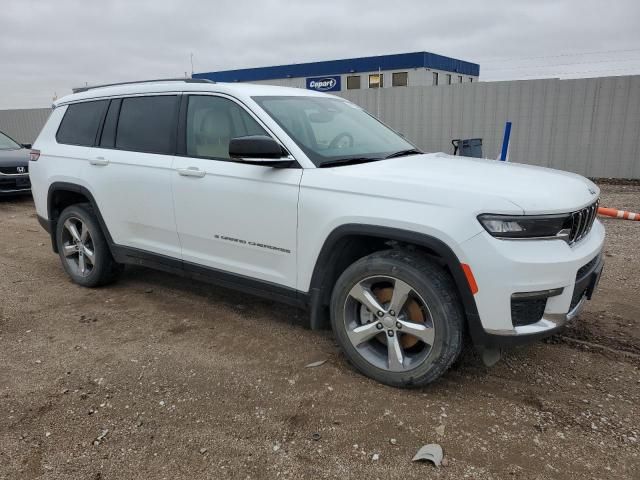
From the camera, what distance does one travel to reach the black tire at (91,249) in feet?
15.7

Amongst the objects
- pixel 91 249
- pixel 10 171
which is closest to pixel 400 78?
pixel 10 171

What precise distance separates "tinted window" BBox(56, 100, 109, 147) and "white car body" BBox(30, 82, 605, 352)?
0.10 meters

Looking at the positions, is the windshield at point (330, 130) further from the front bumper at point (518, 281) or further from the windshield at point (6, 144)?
the windshield at point (6, 144)

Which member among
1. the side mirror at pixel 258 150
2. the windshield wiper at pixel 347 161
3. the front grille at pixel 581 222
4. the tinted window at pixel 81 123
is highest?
the tinted window at pixel 81 123

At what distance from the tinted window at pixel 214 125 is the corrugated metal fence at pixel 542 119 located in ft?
33.7

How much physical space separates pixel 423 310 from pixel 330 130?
Result: 155cm

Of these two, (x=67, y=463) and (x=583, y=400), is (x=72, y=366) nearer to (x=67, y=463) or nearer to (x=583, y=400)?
(x=67, y=463)

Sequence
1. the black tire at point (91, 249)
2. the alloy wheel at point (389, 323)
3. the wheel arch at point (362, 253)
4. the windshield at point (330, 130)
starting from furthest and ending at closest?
the black tire at point (91, 249)
the windshield at point (330, 130)
the alloy wheel at point (389, 323)
the wheel arch at point (362, 253)

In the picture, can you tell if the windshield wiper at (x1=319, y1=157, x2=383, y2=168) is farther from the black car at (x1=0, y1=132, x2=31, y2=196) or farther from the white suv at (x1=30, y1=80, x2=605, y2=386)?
the black car at (x1=0, y1=132, x2=31, y2=196)

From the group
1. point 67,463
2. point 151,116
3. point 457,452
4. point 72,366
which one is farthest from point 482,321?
point 151,116

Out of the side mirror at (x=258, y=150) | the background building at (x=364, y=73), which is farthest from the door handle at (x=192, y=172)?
the background building at (x=364, y=73)

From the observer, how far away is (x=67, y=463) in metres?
2.53

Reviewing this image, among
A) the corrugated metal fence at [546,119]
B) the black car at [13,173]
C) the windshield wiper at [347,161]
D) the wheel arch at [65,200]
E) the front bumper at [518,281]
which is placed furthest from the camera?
the corrugated metal fence at [546,119]

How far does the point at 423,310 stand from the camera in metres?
3.04
